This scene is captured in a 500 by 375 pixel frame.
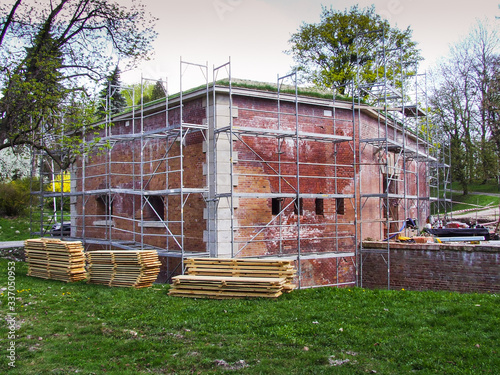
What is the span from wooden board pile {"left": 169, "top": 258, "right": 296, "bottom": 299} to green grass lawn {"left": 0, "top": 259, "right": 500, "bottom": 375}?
14.5 inches

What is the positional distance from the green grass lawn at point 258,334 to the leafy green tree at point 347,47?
2424 centimetres

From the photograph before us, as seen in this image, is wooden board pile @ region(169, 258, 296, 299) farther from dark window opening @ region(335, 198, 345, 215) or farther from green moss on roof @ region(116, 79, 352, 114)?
green moss on roof @ region(116, 79, 352, 114)

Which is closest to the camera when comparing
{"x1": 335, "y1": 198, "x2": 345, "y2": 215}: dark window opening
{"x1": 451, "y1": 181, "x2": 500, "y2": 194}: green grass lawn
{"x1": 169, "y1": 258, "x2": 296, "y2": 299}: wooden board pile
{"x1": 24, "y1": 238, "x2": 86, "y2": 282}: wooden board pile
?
{"x1": 169, "y1": 258, "x2": 296, "y2": 299}: wooden board pile

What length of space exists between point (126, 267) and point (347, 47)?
26.6 m

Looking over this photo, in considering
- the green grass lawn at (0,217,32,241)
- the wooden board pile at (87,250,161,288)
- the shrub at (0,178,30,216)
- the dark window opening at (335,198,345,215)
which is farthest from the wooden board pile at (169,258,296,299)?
the shrub at (0,178,30,216)

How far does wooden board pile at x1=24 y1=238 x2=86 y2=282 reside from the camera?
521 inches

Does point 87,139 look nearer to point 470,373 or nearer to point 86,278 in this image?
point 86,278

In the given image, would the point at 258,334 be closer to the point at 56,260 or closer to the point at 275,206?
the point at 275,206

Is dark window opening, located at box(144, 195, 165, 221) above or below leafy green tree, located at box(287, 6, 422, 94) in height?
below

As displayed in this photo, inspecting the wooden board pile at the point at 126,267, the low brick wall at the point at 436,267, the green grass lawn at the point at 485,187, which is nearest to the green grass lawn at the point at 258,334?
the wooden board pile at the point at 126,267

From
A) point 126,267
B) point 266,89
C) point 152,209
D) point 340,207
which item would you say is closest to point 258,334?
point 126,267

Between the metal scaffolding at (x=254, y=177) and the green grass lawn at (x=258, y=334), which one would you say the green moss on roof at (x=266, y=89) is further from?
the green grass lawn at (x=258, y=334)

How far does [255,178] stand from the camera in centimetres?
1412

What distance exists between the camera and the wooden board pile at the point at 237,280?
10.6 meters
